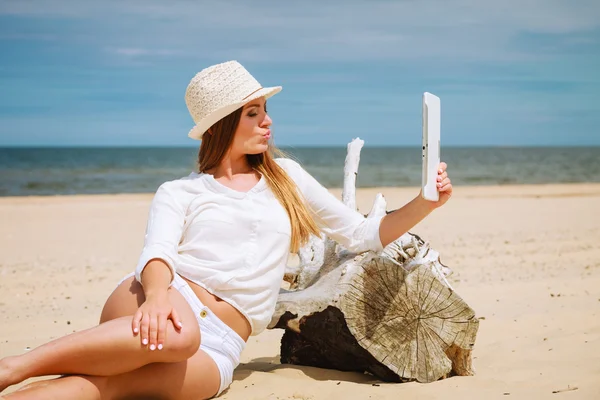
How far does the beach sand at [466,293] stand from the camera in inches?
146

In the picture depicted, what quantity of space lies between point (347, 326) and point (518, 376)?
1.08 metres

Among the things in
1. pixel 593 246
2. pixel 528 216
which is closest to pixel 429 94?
pixel 593 246

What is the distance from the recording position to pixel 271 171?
363 cm

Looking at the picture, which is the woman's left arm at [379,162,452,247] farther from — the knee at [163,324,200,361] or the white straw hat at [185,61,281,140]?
the knee at [163,324,200,361]

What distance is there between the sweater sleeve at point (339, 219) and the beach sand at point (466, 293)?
2.56 feet

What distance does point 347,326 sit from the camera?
371 cm

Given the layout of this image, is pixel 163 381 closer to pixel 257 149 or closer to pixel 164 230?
pixel 164 230

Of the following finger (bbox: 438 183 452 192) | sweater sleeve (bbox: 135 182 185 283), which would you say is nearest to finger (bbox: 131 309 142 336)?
sweater sleeve (bbox: 135 182 185 283)

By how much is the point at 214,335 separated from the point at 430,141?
1378 mm

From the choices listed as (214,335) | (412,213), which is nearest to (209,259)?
(214,335)

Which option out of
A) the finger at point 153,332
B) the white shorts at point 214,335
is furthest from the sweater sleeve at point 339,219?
the finger at point 153,332

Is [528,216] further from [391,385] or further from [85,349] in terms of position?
[85,349]

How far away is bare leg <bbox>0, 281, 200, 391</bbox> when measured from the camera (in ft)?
9.50

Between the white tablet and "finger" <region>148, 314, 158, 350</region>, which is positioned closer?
"finger" <region>148, 314, 158, 350</region>
